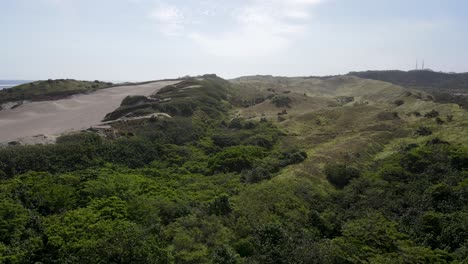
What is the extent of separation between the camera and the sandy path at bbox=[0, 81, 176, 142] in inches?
1730

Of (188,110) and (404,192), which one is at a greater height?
(188,110)

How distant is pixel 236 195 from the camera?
2367 centimetres

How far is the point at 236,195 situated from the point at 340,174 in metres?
8.65

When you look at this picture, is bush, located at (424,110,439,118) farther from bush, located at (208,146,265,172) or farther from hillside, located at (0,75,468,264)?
bush, located at (208,146,265,172)

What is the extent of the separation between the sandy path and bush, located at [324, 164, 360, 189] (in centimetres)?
2792

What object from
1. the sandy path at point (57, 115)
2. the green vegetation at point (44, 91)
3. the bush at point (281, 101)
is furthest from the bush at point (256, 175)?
the green vegetation at point (44, 91)

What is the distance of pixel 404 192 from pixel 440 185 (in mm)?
2248

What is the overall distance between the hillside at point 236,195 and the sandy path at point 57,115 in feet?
29.7

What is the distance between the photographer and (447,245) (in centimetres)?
1712

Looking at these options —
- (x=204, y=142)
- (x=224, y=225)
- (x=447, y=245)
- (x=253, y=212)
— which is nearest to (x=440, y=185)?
(x=447, y=245)

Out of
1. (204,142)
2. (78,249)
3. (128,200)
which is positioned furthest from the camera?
(204,142)

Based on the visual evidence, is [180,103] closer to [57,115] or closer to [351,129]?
[57,115]

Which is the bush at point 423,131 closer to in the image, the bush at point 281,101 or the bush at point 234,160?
the bush at point 234,160

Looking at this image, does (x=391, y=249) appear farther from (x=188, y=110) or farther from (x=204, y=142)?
(x=188, y=110)
